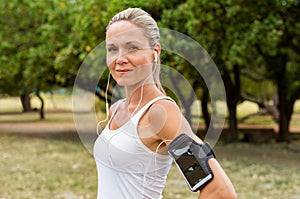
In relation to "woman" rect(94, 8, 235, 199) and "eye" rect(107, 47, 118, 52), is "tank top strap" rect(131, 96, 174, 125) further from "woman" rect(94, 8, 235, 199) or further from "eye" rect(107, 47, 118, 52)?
"eye" rect(107, 47, 118, 52)

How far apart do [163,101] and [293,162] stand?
426 inches

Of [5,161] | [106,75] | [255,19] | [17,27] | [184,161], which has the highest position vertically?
[106,75]

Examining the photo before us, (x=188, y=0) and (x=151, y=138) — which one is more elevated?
(x=151, y=138)

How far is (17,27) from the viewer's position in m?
16.3

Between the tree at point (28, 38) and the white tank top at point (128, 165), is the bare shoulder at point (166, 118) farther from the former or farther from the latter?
the tree at point (28, 38)

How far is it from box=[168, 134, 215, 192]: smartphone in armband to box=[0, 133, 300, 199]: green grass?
20.3 ft

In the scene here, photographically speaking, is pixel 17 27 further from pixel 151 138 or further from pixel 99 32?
pixel 151 138

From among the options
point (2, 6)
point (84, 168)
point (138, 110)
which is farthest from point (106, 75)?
point (2, 6)

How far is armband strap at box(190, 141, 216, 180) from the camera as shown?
146 cm

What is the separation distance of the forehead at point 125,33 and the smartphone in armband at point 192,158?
0.35 metres

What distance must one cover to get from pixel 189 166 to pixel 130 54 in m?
0.39

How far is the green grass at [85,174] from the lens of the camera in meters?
8.07

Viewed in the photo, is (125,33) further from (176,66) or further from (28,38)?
(28,38)

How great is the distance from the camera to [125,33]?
162 centimetres
